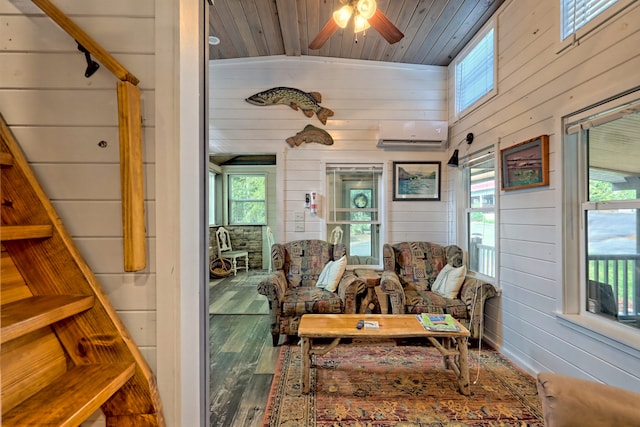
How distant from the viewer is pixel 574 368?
6.11 feet

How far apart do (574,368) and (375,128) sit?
2.98 meters

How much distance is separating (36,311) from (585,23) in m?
2.98

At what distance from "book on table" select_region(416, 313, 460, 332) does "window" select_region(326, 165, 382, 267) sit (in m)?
1.53

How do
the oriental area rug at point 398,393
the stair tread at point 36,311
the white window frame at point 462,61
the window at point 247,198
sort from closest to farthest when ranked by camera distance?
the stair tread at point 36,311, the oriental area rug at point 398,393, the white window frame at point 462,61, the window at point 247,198

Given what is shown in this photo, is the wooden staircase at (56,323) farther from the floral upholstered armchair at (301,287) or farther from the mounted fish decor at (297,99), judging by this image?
the mounted fish decor at (297,99)

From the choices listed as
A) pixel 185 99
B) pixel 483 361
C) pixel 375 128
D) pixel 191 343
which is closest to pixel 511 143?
pixel 375 128

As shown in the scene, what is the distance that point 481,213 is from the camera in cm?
308

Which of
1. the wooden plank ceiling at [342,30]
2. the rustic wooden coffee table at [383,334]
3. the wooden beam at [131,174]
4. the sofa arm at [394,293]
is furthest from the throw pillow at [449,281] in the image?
the wooden beam at [131,174]

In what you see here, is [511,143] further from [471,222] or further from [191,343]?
[191,343]

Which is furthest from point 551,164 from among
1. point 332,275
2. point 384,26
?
point 332,275

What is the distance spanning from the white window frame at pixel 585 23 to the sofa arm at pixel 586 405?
6.54 feet

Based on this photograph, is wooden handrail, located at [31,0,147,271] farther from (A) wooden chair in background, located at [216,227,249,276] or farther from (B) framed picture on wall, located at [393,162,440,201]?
(A) wooden chair in background, located at [216,227,249,276]

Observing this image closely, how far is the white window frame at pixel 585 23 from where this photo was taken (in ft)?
5.12

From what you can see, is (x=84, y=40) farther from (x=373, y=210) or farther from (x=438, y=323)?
(x=373, y=210)
